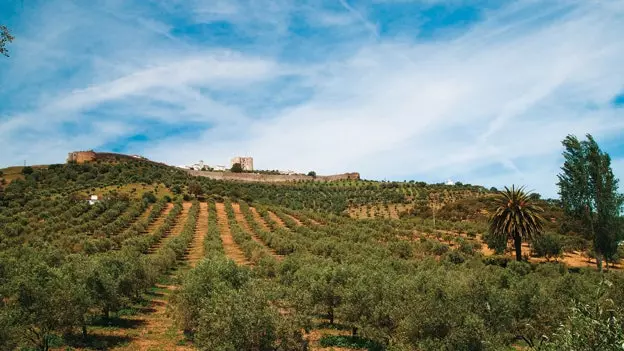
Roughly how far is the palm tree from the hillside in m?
3.74

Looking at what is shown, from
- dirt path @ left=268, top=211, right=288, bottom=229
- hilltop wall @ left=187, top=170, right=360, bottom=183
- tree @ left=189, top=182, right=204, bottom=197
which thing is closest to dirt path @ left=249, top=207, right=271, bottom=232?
dirt path @ left=268, top=211, right=288, bottom=229

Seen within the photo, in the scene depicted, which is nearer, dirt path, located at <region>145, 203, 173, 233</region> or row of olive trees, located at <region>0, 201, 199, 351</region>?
row of olive trees, located at <region>0, 201, 199, 351</region>

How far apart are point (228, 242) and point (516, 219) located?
43.5 meters

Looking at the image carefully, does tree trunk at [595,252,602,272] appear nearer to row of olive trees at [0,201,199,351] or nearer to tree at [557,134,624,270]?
tree at [557,134,624,270]

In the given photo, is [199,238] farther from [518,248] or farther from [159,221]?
[518,248]

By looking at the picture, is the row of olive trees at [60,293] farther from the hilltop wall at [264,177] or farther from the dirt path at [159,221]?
the hilltop wall at [264,177]

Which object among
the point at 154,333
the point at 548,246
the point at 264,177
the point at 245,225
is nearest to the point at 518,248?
the point at 548,246

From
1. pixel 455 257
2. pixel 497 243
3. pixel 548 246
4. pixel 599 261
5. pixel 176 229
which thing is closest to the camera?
pixel 599 261

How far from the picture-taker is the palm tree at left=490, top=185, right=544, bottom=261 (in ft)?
169

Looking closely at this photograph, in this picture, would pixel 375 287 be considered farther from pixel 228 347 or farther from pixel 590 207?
pixel 590 207

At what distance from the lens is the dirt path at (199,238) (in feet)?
191

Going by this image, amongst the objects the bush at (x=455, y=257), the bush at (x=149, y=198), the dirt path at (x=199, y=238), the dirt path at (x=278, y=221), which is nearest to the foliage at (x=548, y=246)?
the bush at (x=455, y=257)

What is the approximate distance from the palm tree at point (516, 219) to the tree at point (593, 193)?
4172 mm

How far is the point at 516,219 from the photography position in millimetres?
51438
